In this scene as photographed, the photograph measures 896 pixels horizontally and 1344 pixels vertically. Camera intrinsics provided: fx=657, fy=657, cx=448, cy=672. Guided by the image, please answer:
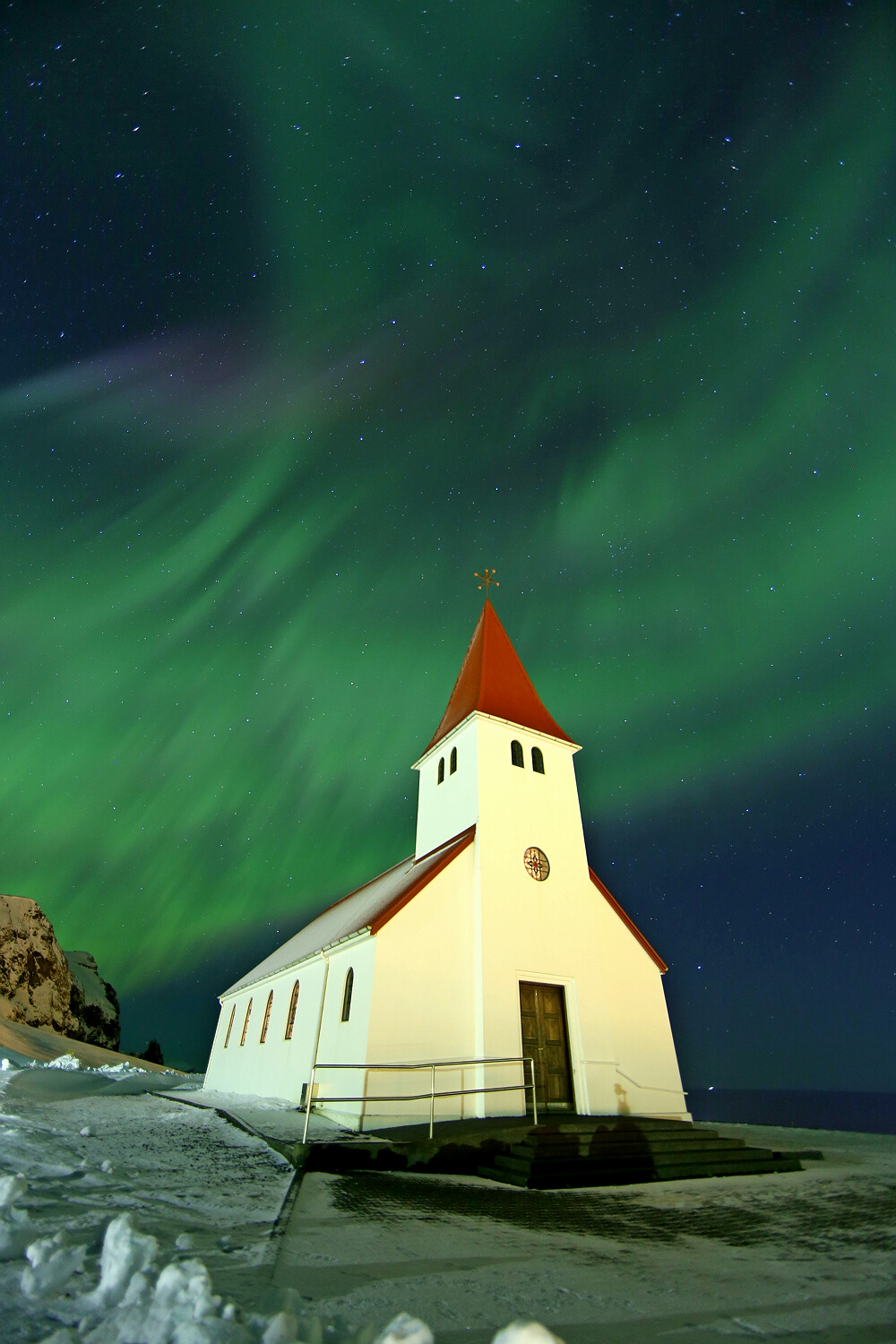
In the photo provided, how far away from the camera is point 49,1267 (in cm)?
338

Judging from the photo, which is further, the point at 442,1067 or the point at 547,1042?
the point at 547,1042

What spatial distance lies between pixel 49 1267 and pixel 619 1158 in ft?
29.8

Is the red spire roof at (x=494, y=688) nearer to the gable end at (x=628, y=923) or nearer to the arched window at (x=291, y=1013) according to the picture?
the gable end at (x=628, y=923)

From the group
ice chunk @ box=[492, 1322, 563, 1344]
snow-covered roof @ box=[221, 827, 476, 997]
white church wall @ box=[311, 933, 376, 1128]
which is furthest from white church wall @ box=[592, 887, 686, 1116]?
ice chunk @ box=[492, 1322, 563, 1344]

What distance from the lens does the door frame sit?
15.2 metres

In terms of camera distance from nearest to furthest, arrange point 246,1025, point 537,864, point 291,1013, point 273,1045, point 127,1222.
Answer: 1. point 127,1222
2. point 537,864
3. point 291,1013
4. point 273,1045
5. point 246,1025

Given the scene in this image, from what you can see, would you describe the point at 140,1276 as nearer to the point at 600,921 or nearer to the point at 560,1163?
the point at 560,1163

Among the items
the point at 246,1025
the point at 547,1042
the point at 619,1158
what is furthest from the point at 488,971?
the point at 246,1025

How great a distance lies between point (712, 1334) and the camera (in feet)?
11.4

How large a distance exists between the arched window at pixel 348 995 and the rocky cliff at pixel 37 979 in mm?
51123

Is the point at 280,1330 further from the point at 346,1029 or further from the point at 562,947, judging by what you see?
the point at 562,947

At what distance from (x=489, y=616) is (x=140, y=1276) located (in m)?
21.2

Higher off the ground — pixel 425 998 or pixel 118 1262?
pixel 425 998

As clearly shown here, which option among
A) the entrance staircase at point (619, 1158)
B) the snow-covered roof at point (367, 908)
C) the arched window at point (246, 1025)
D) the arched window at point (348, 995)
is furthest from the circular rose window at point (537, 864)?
the arched window at point (246, 1025)
